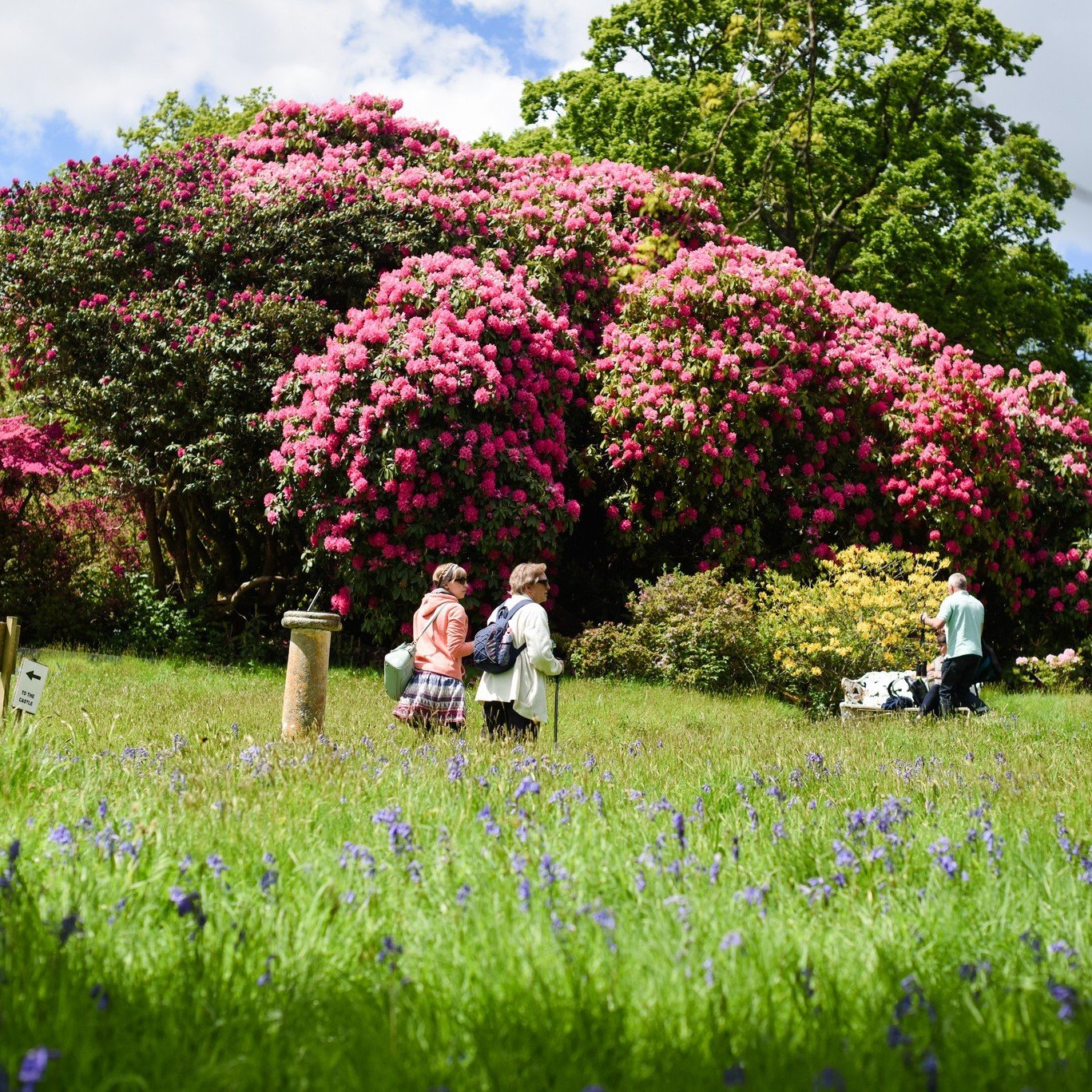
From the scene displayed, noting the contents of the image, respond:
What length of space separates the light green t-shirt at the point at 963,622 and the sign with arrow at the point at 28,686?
8.38 metres

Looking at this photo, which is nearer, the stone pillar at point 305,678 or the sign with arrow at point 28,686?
the sign with arrow at point 28,686

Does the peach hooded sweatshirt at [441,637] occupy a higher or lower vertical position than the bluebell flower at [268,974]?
higher

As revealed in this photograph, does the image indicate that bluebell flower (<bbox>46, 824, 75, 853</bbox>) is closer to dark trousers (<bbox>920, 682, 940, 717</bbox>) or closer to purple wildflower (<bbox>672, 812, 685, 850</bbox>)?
purple wildflower (<bbox>672, 812, 685, 850</bbox>)

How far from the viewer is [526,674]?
7691 mm

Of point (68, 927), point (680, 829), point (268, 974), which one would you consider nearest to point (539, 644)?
point (680, 829)

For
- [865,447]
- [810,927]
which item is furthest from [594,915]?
[865,447]

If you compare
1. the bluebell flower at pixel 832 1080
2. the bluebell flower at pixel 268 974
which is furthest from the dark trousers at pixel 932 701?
the bluebell flower at pixel 832 1080

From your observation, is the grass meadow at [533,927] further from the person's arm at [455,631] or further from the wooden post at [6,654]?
the person's arm at [455,631]

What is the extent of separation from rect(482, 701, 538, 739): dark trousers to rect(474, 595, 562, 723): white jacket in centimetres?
8

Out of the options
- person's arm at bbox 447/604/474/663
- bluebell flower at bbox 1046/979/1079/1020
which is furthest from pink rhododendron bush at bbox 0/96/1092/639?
bluebell flower at bbox 1046/979/1079/1020

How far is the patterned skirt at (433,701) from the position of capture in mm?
7938

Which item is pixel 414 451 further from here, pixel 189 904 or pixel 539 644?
pixel 189 904

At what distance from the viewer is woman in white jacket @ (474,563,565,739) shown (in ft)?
24.6

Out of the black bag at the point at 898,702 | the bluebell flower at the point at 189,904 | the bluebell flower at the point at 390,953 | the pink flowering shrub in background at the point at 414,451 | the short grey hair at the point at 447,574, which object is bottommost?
the bluebell flower at the point at 390,953
